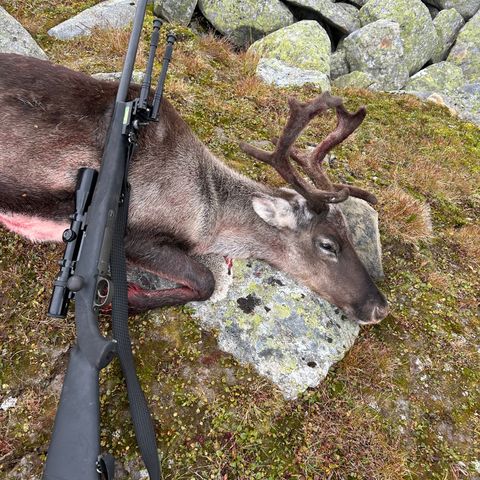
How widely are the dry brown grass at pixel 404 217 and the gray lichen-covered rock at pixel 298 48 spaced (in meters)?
5.63

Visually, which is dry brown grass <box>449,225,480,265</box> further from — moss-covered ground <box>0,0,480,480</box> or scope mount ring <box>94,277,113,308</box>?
scope mount ring <box>94,277,113,308</box>

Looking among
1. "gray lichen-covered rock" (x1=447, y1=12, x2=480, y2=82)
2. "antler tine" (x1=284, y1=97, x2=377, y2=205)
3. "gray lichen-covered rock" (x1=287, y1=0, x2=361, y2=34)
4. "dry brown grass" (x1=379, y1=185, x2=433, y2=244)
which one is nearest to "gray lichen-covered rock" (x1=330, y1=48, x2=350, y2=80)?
"gray lichen-covered rock" (x1=287, y1=0, x2=361, y2=34)

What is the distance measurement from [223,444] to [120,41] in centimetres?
865

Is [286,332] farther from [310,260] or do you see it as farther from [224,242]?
[224,242]

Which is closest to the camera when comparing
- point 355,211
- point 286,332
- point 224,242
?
point 286,332

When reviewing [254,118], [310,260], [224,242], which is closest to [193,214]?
[224,242]

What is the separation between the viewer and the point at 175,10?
12508 mm

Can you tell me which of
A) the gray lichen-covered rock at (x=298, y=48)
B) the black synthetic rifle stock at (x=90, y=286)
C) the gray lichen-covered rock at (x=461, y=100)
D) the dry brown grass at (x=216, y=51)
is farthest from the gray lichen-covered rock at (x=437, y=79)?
the black synthetic rifle stock at (x=90, y=286)

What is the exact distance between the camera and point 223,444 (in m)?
4.23

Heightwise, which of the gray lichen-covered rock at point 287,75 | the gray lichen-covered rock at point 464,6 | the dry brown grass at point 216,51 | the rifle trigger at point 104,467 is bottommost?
the dry brown grass at point 216,51

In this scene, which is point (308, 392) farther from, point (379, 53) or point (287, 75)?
point (379, 53)

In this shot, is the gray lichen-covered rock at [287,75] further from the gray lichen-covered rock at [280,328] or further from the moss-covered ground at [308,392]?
the gray lichen-covered rock at [280,328]

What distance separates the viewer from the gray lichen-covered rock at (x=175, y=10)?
12.3 m

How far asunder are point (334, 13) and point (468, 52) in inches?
221
